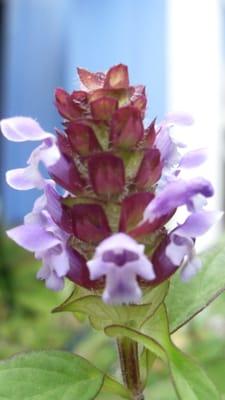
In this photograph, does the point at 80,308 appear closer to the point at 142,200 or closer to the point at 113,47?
the point at 142,200

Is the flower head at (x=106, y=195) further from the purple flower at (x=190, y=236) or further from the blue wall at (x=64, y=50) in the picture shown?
the blue wall at (x=64, y=50)

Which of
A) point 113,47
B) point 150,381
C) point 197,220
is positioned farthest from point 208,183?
point 113,47

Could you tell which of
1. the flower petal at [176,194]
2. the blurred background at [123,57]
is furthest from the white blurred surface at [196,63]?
the flower petal at [176,194]

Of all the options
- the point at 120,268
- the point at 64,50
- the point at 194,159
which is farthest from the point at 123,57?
the point at 120,268

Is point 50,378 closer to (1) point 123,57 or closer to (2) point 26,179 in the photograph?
(2) point 26,179

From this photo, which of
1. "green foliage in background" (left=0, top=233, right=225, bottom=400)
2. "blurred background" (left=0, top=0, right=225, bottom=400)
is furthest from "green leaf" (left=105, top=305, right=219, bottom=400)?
"blurred background" (left=0, top=0, right=225, bottom=400)
